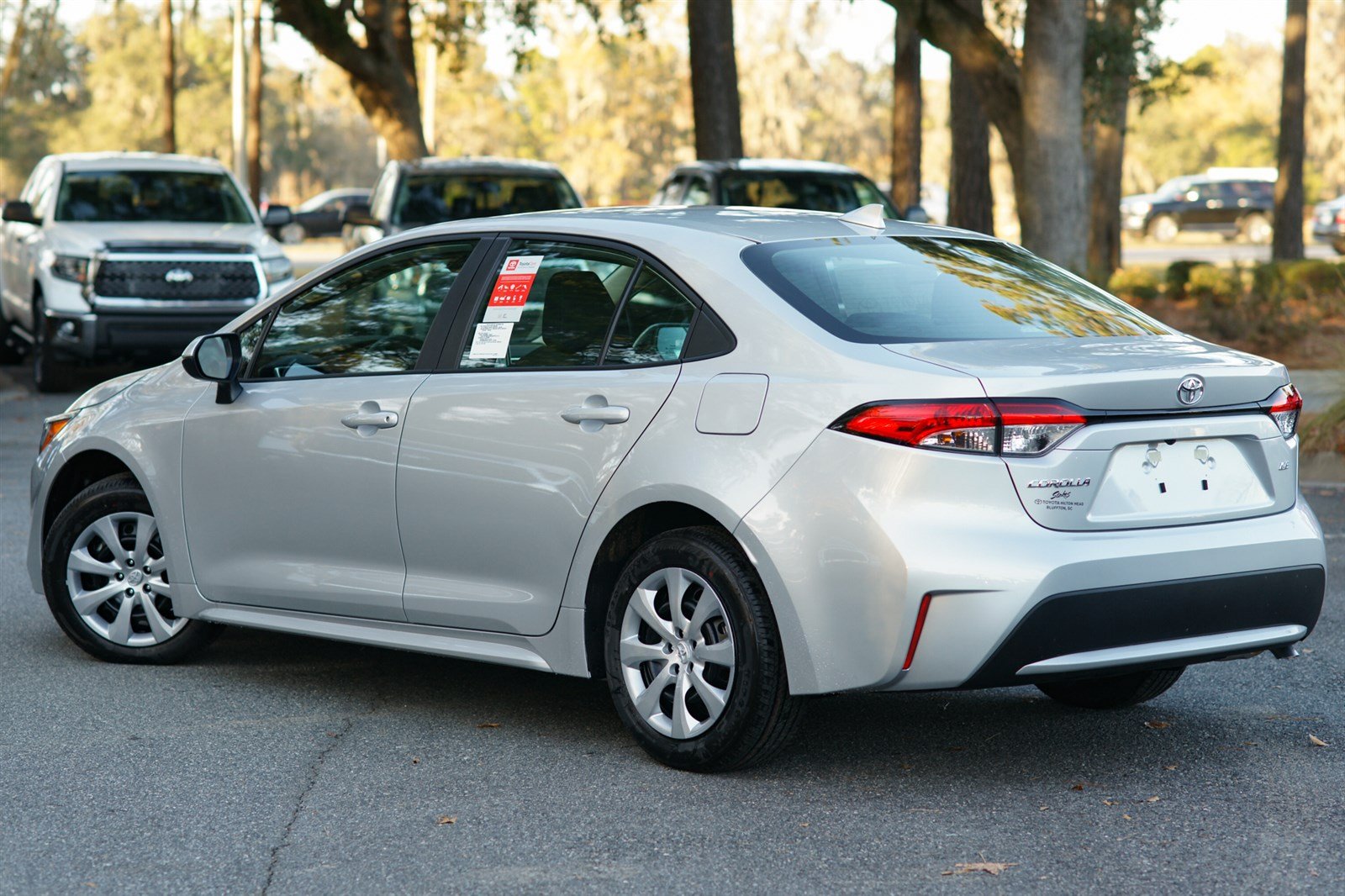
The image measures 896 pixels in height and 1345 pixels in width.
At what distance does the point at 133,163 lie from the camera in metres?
16.9

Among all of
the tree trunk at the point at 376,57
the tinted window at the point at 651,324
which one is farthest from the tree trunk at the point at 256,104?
the tinted window at the point at 651,324

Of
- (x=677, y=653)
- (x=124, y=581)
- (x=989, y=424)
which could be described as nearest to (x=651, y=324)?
(x=677, y=653)

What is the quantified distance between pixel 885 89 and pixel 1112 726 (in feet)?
321

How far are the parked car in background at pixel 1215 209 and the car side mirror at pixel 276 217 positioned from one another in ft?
129

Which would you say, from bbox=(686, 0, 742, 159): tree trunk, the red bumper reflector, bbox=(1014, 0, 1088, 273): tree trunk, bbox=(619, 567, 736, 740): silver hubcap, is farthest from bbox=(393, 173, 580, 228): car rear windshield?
the red bumper reflector

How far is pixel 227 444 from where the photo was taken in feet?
20.4

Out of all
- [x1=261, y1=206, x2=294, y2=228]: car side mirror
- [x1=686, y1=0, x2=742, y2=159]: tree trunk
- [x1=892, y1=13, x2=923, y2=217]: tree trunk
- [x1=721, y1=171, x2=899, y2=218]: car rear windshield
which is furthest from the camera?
[x1=892, y1=13, x2=923, y2=217]: tree trunk

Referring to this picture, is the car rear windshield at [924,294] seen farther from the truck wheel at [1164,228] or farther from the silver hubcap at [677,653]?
the truck wheel at [1164,228]

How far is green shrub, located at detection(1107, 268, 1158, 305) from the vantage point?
76.9ft

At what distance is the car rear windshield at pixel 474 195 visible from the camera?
16.6 m

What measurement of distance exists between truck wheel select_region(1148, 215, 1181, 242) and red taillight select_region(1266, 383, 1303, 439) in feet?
164

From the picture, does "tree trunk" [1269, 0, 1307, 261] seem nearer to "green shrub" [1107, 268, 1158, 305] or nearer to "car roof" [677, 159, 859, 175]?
"green shrub" [1107, 268, 1158, 305]

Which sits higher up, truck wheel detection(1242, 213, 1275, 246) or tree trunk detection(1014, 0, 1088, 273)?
tree trunk detection(1014, 0, 1088, 273)

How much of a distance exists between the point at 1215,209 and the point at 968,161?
3037 cm
